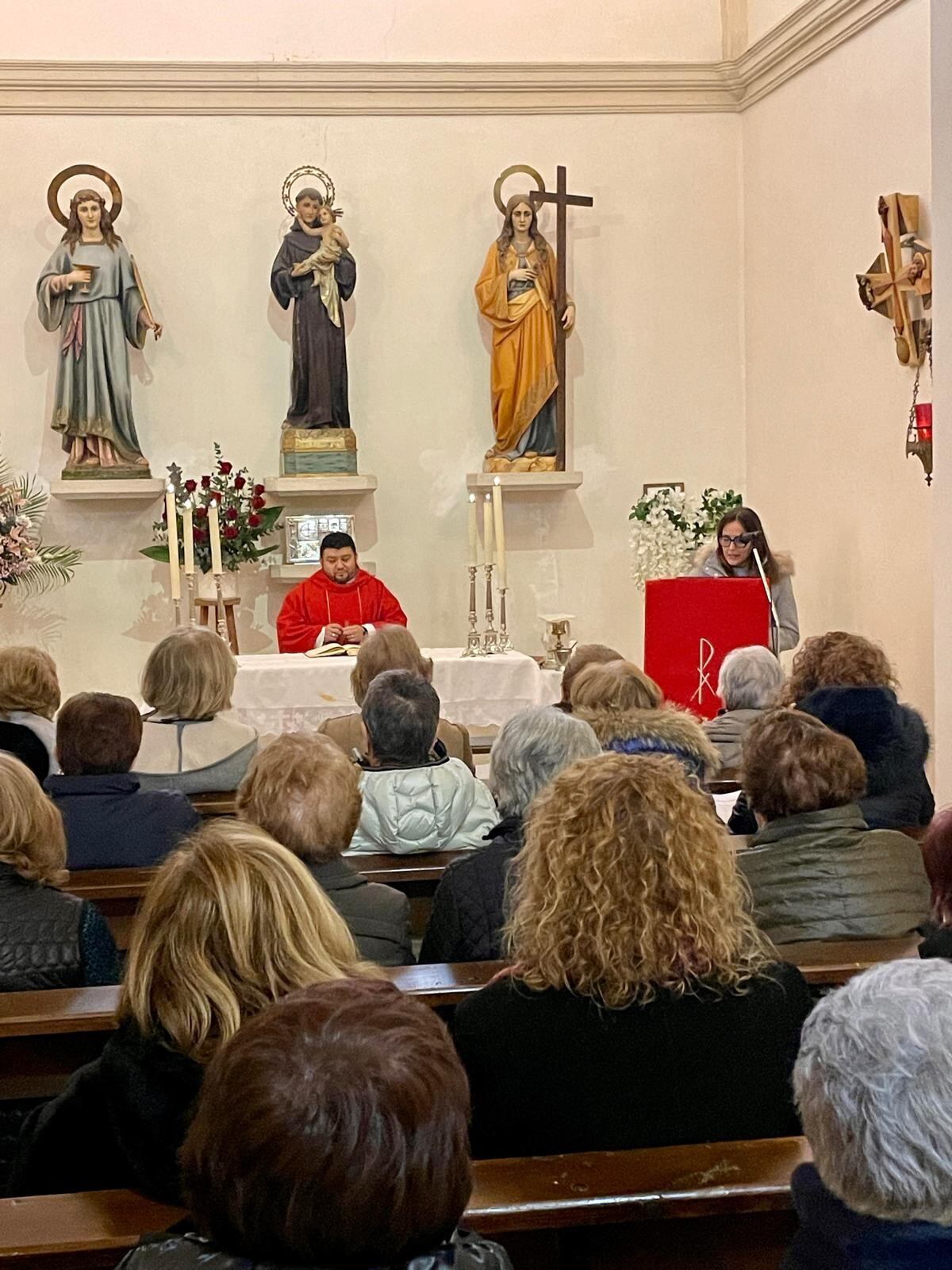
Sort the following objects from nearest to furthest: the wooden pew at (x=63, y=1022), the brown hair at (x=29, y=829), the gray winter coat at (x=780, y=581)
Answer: the wooden pew at (x=63, y=1022), the brown hair at (x=29, y=829), the gray winter coat at (x=780, y=581)

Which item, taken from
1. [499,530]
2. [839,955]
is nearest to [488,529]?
[499,530]

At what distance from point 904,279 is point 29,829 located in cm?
572

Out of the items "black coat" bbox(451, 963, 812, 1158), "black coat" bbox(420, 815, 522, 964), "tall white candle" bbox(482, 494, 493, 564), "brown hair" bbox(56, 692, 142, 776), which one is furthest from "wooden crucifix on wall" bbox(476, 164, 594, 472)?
"black coat" bbox(451, 963, 812, 1158)

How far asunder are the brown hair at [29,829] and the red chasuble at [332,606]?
17.5ft

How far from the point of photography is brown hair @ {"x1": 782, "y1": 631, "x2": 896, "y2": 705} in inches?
167

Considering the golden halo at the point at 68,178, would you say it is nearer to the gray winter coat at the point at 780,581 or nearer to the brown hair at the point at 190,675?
the gray winter coat at the point at 780,581

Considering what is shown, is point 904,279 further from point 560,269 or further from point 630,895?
point 630,895

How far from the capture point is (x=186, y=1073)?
189 cm

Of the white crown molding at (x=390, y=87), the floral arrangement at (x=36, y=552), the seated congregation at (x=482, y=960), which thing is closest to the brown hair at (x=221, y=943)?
the seated congregation at (x=482, y=960)

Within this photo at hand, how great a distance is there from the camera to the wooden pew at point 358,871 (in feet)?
11.1

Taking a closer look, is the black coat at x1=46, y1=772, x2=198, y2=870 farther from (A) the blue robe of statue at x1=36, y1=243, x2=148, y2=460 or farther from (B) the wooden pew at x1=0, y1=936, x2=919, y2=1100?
(A) the blue robe of statue at x1=36, y1=243, x2=148, y2=460

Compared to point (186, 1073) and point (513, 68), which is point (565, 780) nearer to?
point (186, 1073)

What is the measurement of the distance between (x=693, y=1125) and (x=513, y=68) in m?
8.73

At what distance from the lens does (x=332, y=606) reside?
8.42 m
